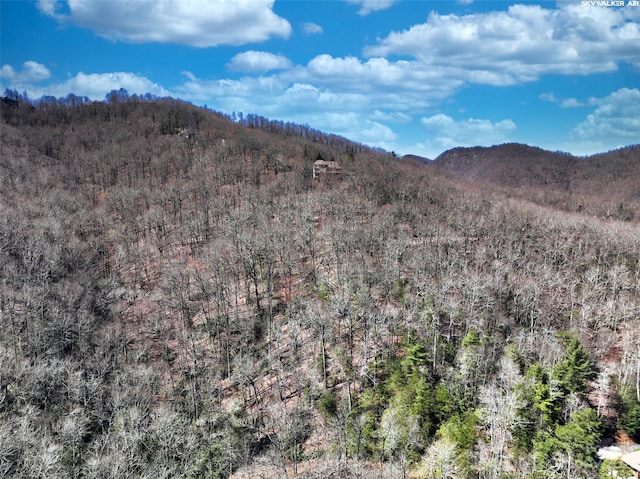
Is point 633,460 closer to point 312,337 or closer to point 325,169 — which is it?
point 312,337

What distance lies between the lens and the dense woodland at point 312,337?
132 ft

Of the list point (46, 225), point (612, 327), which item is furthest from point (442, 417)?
point (46, 225)

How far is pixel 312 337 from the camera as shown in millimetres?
61281

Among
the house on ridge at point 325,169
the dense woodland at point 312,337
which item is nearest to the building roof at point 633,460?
the dense woodland at point 312,337

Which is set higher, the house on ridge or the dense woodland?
the house on ridge

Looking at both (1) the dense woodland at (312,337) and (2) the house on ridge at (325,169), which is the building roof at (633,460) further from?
(2) the house on ridge at (325,169)

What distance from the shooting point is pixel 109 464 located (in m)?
36.9

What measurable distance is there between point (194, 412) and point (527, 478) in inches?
1468

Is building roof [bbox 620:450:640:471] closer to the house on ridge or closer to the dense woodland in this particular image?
the dense woodland

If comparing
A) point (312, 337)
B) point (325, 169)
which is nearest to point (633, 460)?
point (312, 337)

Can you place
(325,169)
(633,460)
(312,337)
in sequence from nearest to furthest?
(633,460), (312,337), (325,169)

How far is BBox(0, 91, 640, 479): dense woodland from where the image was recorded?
40375mm

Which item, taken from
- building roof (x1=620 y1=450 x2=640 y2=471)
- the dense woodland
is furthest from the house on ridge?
building roof (x1=620 y1=450 x2=640 y2=471)

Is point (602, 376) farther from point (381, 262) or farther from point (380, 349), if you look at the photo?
point (381, 262)
